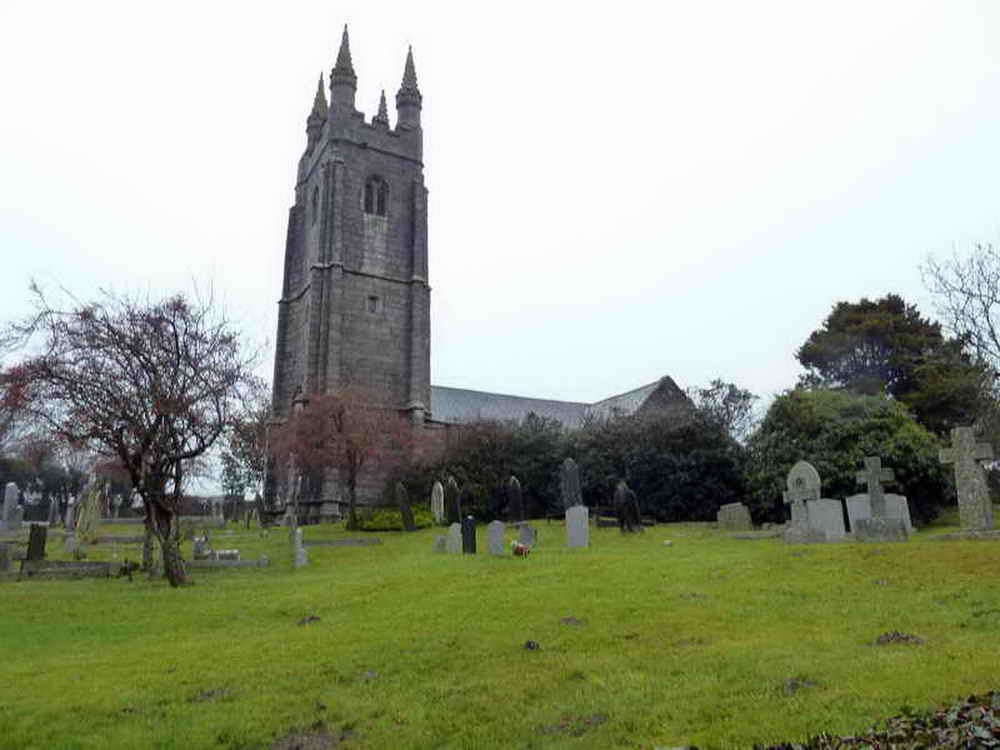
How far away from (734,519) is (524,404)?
28282 millimetres

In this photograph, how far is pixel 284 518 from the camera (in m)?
39.3

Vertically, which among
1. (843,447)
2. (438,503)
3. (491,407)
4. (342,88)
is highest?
(342,88)

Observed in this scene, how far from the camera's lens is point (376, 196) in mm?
47062

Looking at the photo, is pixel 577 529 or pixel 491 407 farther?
pixel 491 407

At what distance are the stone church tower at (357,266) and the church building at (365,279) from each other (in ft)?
0.20

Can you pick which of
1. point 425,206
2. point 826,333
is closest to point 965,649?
point 826,333

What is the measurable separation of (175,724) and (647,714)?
4121 millimetres

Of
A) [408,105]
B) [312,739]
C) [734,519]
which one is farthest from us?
[408,105]

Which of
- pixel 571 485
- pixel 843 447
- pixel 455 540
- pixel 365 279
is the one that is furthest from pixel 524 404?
pixel 455 540

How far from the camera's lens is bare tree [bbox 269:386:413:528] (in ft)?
106

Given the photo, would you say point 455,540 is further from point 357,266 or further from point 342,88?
point 342,88

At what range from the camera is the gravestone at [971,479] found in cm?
1695

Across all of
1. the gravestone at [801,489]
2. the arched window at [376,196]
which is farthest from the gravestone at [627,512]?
the arched window at [376,196]

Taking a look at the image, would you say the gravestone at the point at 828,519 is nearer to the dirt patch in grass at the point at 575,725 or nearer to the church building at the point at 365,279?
the dirt patch in grass at the point at 575,725
